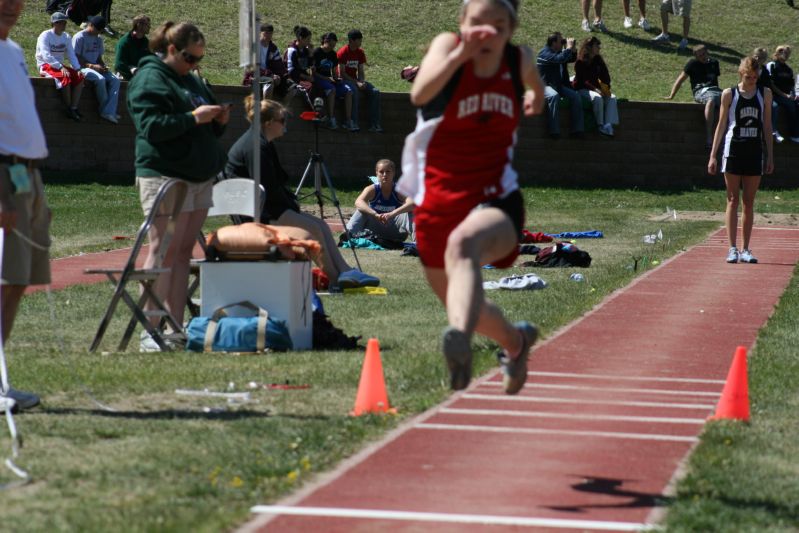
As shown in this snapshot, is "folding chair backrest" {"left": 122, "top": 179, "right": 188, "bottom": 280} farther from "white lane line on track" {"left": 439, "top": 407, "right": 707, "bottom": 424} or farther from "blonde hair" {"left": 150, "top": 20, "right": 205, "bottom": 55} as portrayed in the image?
"white lane line on track" {"left": 439, "top": 407, "right": 707, "bottom": 424}

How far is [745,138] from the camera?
14.7m

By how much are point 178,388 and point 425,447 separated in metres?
1.99

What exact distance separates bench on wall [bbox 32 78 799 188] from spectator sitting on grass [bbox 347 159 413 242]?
31.4 ft

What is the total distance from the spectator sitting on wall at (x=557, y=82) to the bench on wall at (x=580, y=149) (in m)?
0.27

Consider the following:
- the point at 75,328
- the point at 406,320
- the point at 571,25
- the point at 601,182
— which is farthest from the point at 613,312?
the point at 571,25

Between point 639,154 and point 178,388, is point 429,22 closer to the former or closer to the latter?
point 639,154

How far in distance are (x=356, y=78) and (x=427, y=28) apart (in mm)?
10003

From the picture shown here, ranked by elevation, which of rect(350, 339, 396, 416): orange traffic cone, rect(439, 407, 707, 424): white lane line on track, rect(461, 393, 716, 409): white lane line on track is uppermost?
rect(350, 339, 396, 416): orange traffic cone

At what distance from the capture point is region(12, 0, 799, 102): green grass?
32406mm

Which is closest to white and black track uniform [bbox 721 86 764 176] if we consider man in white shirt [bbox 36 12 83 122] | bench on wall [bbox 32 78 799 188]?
bench on wall [bbox 32 78 799 188]

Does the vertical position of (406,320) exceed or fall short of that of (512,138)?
it falls short

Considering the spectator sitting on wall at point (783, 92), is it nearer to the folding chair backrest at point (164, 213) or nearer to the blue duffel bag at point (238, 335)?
the blue duffel bag at point (238, 335)

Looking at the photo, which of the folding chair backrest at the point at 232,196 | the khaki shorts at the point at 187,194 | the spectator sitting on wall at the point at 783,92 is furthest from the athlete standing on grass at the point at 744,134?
A: the spectator sitting on wall at the point at 783,92

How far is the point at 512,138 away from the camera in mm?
5793
